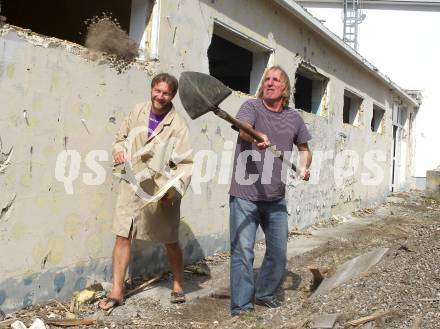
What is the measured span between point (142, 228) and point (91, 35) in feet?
5.45

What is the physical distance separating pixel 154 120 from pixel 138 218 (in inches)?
30.8

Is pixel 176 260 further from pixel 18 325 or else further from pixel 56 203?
pixel 18 325

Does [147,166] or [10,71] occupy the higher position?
[10,71]

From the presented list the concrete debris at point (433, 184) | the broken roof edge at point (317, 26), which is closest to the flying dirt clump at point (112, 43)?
the broken roof edge at point (317, 26)

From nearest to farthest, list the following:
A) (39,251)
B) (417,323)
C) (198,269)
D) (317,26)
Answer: (417,323) → (39,251) → (198,269) → (317,26)

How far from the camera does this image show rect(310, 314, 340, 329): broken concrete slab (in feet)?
9.80

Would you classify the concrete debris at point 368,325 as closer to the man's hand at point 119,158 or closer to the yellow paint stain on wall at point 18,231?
the man's hand at point 119,158

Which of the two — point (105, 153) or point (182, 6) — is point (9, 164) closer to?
point (105, 153)

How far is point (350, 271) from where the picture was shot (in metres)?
4.52

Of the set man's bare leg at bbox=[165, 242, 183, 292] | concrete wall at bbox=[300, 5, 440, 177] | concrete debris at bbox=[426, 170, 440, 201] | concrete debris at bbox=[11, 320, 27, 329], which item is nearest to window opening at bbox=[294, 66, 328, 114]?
man's bare leg at bbox=[165, 242, 183, 292]

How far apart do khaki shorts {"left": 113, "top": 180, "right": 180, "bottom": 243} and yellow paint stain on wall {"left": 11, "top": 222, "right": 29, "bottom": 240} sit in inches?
26.4

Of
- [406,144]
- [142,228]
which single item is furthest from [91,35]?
[406,144]

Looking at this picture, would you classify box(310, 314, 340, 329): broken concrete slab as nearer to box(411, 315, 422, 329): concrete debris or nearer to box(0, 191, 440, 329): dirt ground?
box(0, 191, 440, 329): dirt ground

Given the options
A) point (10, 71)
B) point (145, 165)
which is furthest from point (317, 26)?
point (10, 71)
